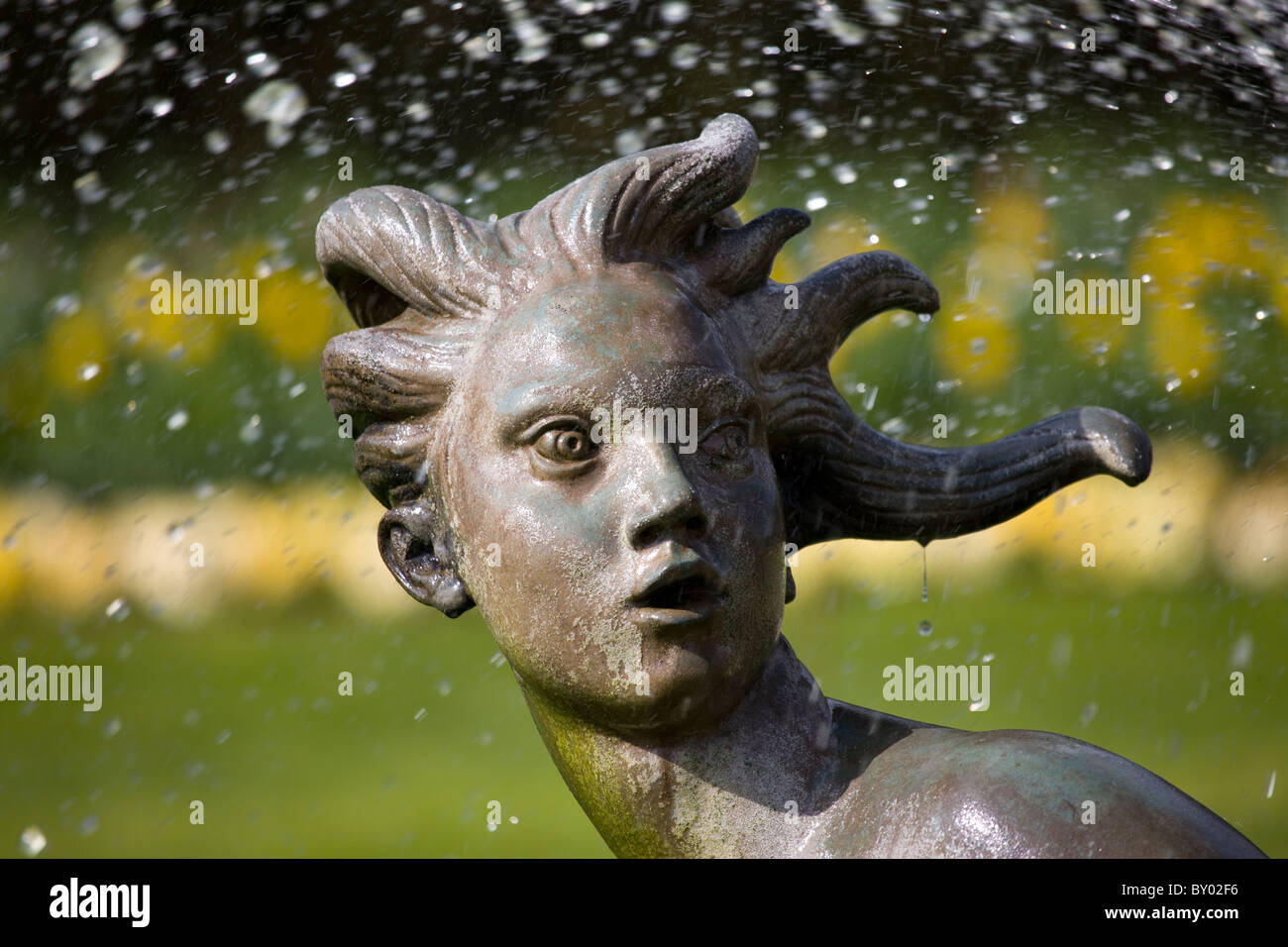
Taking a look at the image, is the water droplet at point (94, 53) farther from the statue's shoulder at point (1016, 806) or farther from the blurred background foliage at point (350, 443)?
the statue's shoulder at point (1016, 806)

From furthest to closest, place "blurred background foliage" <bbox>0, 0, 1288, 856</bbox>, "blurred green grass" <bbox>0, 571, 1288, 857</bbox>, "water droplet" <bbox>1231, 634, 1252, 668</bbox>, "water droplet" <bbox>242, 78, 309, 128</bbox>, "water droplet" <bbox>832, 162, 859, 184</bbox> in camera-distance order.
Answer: "water droplet" <bbox>1231, 634, 1252, 668</bbox> → "blurred green grass" <bbox>0, 571, 1288, 857</bbox> → "water droplet" <bbox>832, 162, 859, 184</bbox> → "water droplet" <bbox>242, 78, 309, 128</bbox> → "blurred background foliage" <bbox>0, 0, 1288, 856</bbox>

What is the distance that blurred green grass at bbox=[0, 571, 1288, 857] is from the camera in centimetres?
531

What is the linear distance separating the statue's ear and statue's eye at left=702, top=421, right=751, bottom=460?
512 mm

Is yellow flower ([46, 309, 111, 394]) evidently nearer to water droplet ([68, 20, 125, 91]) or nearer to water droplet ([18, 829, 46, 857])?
water droplet ([68, 20, 125, 91])

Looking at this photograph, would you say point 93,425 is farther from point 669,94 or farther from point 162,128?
point 669,94

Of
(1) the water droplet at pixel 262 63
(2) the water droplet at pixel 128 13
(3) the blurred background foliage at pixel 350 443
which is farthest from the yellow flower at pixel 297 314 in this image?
(2) the water droplet at pixel 128 13

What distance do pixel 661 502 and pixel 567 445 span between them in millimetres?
186

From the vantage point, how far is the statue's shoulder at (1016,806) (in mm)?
2203

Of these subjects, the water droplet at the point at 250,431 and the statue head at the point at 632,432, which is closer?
the statue head at the point at 632,432

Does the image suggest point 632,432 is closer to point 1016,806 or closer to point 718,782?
point 718,782

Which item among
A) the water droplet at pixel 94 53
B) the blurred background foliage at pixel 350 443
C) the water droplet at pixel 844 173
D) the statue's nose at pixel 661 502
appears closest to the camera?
the statue's nose at pixel 661 502

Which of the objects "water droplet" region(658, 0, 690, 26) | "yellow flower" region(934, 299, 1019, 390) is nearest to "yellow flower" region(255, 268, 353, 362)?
"water droplet" region(658, 0, 690, 26)
